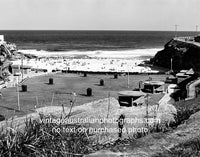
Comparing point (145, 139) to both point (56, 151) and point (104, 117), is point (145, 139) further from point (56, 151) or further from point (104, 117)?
point (104, 117)

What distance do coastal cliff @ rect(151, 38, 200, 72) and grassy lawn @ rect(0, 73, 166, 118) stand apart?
18.2 metres

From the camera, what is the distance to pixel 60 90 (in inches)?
1157

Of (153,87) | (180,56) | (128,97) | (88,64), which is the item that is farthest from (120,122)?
(88,64)

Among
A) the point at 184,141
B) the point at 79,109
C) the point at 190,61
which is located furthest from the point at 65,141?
the point at 190,61

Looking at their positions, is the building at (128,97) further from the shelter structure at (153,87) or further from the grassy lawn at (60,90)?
the shelter structure at (153,87)

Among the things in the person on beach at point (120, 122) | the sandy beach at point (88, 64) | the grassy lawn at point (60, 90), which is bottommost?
the grassy lawn at point (60, 90)

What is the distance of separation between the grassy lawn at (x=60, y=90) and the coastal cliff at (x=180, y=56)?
18.2m

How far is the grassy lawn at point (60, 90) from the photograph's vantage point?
77.5 feet

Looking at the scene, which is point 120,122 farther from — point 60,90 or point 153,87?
point 60,90

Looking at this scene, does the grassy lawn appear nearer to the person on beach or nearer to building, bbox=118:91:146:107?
building, bbox=118:91:146:107

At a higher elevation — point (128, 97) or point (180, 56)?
point (180, 56)

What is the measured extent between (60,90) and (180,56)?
34890mm

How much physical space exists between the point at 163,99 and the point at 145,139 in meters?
17.1

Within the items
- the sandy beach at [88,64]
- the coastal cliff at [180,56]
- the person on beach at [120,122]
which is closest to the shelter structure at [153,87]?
the sandy beach at [88,64]
